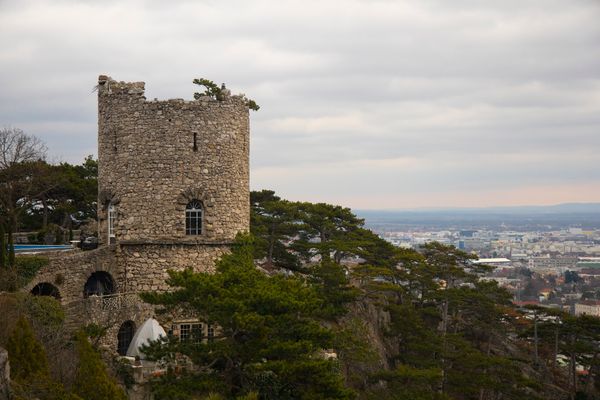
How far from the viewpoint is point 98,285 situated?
23.7 m

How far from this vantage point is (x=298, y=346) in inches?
692

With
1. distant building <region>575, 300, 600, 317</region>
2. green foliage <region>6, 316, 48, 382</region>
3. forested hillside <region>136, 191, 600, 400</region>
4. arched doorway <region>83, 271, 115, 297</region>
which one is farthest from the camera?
distant building <region>575, 300, 600, 317</region>

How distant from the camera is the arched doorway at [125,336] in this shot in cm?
2259

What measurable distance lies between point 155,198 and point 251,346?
21.5 ft

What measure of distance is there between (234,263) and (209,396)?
19.3 ft

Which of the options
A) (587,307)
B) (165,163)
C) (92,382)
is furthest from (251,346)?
(587,307)

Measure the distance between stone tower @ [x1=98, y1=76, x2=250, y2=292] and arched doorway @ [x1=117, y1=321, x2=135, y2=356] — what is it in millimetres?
1033

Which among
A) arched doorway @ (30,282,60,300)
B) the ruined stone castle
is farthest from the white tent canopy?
arched doorway @ (30,282,60,300)

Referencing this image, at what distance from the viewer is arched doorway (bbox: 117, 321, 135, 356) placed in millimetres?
22594

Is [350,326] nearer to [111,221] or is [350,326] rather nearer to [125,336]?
[125,336]

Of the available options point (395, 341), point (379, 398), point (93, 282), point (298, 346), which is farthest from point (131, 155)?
point (395, 341)

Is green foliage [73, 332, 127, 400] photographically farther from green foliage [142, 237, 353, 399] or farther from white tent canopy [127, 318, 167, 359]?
white tent canopy [127, 318, 167, 359]

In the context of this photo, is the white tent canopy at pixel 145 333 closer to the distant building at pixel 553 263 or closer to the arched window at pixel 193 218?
the arched window at pixel 193 218

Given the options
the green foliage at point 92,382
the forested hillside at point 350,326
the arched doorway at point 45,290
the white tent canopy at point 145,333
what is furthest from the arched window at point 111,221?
the green foliage at point 92,382
